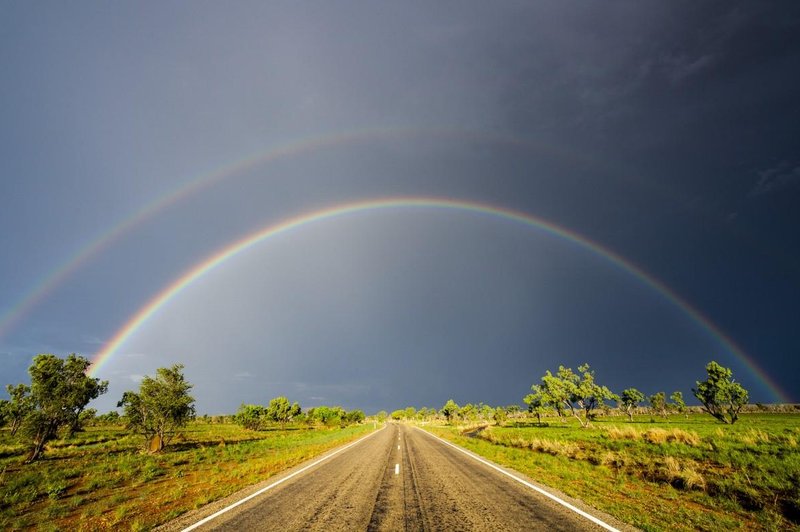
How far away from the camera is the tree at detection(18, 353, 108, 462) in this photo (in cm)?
2311

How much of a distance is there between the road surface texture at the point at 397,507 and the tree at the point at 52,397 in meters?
23.2

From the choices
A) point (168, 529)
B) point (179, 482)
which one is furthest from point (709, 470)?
point (179, 482)

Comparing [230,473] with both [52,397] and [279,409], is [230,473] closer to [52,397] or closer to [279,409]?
[52,397]

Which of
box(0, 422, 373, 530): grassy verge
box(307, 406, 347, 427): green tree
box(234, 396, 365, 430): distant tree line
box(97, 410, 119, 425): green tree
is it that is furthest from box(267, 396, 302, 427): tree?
box(0, 422, 373, 530): grassy verge

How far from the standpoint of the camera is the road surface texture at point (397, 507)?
6586 mm

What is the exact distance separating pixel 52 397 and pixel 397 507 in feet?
97.2

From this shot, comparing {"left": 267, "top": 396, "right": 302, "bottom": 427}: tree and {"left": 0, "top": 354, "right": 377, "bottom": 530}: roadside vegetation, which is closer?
{"left": 0, "top": 354, "right": 377, "bottom": 530}: roadside vegetation

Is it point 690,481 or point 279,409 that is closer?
point 690,481

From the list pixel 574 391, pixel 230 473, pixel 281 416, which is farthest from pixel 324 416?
pixel 230 473

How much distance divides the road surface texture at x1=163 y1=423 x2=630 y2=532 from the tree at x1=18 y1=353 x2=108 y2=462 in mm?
23216

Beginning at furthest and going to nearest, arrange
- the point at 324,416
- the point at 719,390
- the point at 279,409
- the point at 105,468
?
the point at 324,416 < the point at 279,409 < the point at 719,390 < the point at 105,468

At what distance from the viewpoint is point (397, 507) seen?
7836 mm

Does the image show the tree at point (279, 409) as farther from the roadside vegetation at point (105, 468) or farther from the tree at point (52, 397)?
the tree at point (52, 397)

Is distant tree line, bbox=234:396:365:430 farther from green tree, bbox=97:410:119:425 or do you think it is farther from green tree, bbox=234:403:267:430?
green tree, bbox=97:410:119:425
